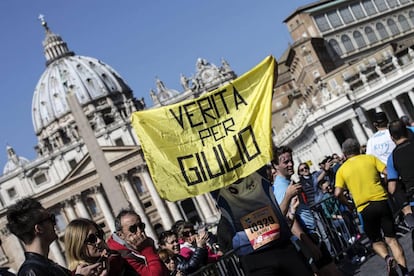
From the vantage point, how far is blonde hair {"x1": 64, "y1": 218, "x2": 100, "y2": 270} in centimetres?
484

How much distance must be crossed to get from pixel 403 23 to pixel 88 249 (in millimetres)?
77483

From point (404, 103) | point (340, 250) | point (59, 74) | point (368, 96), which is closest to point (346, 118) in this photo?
point (368, 96)

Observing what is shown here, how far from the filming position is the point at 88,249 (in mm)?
4855

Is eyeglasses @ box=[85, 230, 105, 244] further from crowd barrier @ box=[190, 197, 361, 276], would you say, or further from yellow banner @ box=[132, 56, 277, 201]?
crowd barrier @ box=[190, 197, 361, 276]

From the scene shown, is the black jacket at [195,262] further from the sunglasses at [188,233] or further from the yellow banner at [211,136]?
the yellow banner at [211,136]

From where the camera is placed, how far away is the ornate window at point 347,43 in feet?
240

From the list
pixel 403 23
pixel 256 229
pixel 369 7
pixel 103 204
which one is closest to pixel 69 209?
pixel 103 204

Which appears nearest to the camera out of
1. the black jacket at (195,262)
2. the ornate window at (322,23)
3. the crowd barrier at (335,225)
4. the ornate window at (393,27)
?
the black jacket at (195,262)

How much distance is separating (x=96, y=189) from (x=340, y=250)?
2711 inches

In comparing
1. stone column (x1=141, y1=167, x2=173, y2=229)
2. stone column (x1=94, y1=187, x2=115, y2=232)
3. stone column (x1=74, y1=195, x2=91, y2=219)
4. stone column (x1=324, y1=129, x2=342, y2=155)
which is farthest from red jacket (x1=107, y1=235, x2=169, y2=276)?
stone column (x1=74, y1=195, x2=91, y2=219)

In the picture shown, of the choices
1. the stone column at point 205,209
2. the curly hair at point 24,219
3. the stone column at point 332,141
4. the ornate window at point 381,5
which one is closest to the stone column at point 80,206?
the stone column at point 205,209

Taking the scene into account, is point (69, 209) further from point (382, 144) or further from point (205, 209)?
point (382, 144)

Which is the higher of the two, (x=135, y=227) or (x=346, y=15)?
(x=346, y=15)

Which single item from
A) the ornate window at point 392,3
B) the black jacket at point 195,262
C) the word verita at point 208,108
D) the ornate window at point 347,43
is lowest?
A: the black jacket at point 195,262
